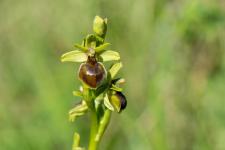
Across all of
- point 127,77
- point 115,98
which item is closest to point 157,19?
point 127,77

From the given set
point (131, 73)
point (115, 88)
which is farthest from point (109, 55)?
point (131, 73)

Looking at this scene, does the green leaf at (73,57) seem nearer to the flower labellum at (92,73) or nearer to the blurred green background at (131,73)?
the flower labellum at (92,73)

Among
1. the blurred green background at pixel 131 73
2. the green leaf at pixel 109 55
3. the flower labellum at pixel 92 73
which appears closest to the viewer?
the flower labellum at pixel 92 73

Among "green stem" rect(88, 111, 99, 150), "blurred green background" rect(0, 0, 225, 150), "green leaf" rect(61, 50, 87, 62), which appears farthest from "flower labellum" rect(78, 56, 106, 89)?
"blurred green background" rect(0, 0, 225, 150)

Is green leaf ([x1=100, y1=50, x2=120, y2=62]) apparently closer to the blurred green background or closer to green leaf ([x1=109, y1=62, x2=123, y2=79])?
green leaf ([x1=109, y1=62, x2=123, y2=79])

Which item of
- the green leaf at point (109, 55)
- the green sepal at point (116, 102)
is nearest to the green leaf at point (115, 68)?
the green leaf at point (109, 55)

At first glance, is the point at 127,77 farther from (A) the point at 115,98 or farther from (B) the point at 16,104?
(A) the point at 115,98
